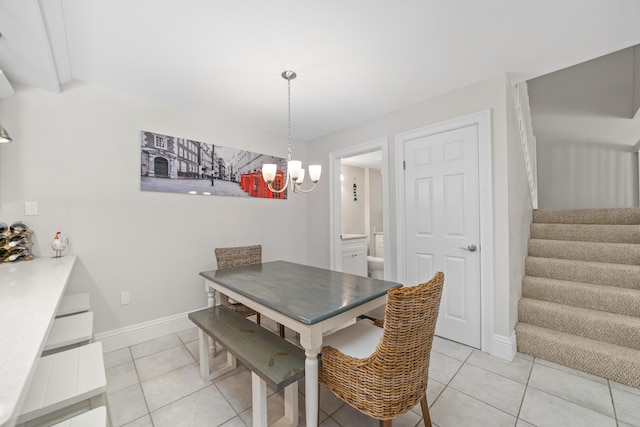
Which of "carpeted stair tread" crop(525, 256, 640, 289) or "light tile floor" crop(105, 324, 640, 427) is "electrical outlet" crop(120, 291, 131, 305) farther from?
"carpeted stair tread" crop(525, 256, 640, 289)

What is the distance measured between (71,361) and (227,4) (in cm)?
194

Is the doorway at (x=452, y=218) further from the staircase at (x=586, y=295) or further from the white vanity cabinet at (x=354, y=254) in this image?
the white vanity cabinet at (x=354, y=254)

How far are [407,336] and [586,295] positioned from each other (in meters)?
2.19

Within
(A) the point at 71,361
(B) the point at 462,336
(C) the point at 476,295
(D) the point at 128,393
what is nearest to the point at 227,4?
(A) the point at 71,361

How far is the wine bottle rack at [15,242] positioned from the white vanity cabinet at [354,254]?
10.5 ft

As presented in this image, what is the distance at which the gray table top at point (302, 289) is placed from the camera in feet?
4.69

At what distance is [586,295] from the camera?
2232mm

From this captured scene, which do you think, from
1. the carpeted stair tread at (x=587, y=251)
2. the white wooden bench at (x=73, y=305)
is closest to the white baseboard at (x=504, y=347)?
the carpeted stair tread at (x=587, y=251)

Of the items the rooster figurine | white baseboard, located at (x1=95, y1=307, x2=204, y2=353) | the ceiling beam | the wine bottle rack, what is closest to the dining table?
white baseboard, located at (x1=95, y1=307, x2=204, y2=353)

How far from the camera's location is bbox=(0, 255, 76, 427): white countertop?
1.88ft

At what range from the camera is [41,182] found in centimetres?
213

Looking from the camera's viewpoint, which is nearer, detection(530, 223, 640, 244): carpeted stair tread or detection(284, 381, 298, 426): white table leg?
detection(284, 381, 298, 426): white table leg

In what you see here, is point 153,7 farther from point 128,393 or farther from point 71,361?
point 128,393

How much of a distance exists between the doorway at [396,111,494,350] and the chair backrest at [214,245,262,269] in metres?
1.59
